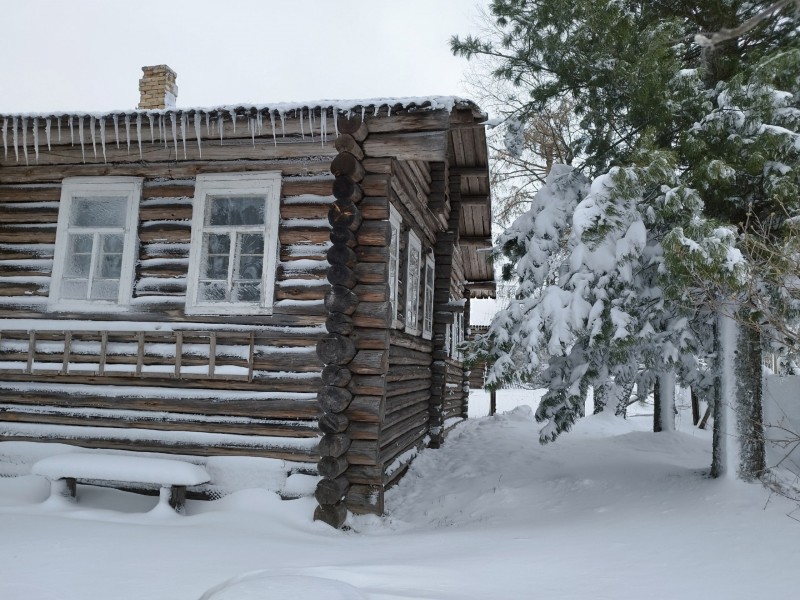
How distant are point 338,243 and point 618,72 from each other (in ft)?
14.4

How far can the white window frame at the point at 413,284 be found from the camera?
9336mm

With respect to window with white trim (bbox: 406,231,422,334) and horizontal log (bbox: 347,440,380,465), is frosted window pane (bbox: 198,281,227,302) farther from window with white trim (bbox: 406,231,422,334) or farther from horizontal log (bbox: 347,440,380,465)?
window with white trim (bbox: 406,231,422,334)

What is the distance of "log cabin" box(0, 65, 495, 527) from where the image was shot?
6930 millimetres

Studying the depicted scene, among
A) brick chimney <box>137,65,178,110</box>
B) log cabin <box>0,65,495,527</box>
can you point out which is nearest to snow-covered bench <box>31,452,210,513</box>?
log cabin <box>0,65,495,527</box>

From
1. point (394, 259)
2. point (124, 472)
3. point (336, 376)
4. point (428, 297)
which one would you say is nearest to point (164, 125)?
point (394, 259)

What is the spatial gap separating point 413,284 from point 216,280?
11.7 ft

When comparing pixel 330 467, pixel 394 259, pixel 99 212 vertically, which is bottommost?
pixel 330 467

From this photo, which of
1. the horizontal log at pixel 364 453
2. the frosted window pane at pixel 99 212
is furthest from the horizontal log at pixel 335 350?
the frosted window pane at pixel 99 212

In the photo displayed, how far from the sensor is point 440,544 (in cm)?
598

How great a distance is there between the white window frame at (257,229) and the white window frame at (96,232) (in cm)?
84

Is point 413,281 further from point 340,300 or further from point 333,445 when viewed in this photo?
point 333,445

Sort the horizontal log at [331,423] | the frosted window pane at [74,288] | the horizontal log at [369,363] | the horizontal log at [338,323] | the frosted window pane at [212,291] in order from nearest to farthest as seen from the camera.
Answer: the horizontal log at [331,423], the horizontal log at [338,323], the horizontal log at [369,363], the frosted window pane at [212,291], the frosted window pane at [74,288]

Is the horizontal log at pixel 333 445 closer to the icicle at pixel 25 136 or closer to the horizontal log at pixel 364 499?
the horizontal log at pixel 364 499

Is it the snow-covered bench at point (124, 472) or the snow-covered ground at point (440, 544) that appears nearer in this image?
the snow-covered ground at point (440, 544)
